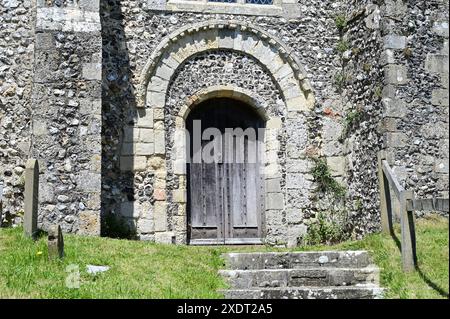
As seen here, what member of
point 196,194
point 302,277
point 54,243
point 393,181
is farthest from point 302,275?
point 196,194

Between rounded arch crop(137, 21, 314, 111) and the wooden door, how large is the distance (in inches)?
28.3

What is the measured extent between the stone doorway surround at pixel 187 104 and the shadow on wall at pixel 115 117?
0.14 metres

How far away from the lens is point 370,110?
1018 centimetres

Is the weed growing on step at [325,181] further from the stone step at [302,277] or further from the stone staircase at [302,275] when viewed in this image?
the stone step at [302,277]

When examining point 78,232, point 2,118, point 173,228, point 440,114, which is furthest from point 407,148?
point 2,118

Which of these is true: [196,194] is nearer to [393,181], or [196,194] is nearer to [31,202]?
[31,202]

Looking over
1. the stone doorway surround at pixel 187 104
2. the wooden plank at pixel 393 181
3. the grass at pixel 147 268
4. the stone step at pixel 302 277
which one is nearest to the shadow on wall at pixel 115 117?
the stone doorway surround at pixel 187 104

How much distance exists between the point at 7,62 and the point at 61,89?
131 cm

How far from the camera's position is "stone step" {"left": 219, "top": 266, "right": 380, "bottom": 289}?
7320 millimetres

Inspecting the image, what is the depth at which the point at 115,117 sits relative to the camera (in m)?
10.3

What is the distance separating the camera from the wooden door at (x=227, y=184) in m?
10.8

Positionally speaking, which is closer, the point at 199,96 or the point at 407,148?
the point at 407,148

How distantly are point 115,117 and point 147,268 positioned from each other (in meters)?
3.67
